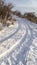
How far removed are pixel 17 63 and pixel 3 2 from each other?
30.1 feet

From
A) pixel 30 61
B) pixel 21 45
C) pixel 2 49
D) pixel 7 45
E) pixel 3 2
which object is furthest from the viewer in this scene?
pixel 3 2

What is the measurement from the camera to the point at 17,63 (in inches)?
216

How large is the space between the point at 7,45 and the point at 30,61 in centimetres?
129

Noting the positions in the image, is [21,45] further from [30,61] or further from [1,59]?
[1,59]

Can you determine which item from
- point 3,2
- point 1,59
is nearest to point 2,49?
point 1,59

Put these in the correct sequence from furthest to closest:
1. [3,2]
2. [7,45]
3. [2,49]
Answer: [3,2], [7,45], [2,49]

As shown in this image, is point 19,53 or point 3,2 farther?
point 3,2

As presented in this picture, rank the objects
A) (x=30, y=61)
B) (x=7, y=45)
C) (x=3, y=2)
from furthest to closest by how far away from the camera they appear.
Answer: (x=3, y=2) → (x=7, y=45) → (x=30, y=61)

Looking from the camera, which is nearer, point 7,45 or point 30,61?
point 30,61

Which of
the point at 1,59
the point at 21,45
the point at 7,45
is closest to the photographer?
the point at 1,59

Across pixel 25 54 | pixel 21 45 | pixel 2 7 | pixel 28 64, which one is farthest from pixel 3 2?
pixel 28 64

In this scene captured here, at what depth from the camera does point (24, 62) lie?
5.72 meters

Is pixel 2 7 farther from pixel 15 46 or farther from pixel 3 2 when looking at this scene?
pixel 15 46

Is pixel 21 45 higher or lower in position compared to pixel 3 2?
lower
